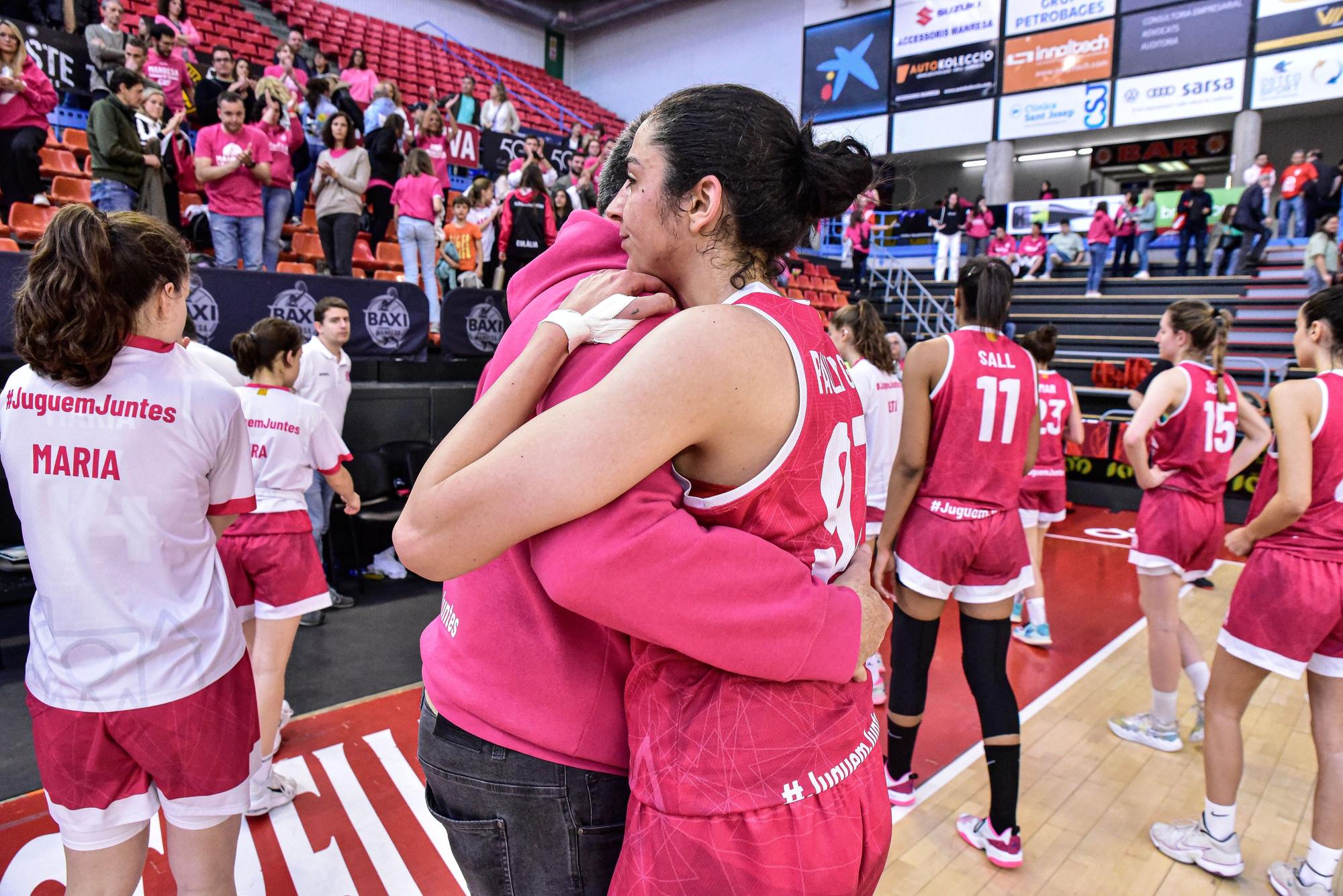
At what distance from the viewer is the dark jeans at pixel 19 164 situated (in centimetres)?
539

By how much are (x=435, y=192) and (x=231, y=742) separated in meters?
5.97

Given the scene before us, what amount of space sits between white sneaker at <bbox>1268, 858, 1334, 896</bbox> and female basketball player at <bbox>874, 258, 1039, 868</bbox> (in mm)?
716

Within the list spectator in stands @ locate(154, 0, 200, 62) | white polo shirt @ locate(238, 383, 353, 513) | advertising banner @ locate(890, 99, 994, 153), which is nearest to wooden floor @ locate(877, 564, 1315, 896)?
white polo shirt @ locate(238, 383, 353, 513)

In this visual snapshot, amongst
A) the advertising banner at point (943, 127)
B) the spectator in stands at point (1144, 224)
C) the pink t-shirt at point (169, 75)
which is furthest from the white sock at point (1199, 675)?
the advertising banner at point (943, 127)

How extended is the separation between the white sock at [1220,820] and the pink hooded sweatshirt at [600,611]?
2.24 metres

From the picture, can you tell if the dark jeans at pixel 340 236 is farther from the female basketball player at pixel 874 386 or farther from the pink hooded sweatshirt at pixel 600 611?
the pink hooded sweatshirt at pixel 600 611

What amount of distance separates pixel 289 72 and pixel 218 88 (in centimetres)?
243

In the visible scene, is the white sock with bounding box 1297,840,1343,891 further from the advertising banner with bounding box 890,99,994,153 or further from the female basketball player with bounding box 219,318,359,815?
the advertising banner with bounding box 890,99,994,153

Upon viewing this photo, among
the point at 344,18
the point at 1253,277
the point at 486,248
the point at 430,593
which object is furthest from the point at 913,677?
the point at 344,18

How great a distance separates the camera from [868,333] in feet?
12.4

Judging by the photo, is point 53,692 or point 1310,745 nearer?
point 53,692

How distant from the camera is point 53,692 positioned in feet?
4.85

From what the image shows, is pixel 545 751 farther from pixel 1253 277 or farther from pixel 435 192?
pixel 1253 277

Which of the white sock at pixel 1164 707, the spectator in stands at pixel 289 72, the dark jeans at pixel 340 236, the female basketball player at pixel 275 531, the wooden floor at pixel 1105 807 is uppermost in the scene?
the spectator in stands at pixel 289 72
